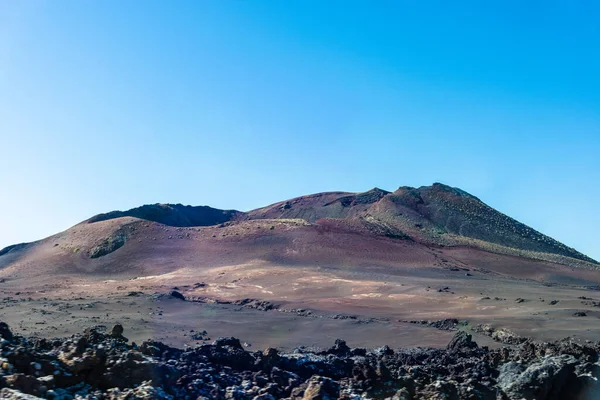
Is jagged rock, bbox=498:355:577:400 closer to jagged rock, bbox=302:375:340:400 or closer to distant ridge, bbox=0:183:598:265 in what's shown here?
jagged rock, bbox=302:375:340:400

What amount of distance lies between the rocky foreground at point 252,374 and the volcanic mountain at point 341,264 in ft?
26.7

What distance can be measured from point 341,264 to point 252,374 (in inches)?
1438

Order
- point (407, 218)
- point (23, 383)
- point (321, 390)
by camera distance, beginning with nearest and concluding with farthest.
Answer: point (23, 383)
point (321, 390)
point (407, 218)

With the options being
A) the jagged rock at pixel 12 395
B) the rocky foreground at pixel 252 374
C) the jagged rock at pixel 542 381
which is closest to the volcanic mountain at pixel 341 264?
the rocky foreground at pixel 252 374

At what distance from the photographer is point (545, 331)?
1989cm

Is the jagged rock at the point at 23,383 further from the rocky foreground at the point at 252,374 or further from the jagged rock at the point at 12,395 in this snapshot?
the jagged rock at the point at 12,395

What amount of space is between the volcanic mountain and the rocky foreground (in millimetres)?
8152

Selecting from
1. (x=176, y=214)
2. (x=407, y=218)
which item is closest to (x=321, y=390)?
(x=407, y=218)

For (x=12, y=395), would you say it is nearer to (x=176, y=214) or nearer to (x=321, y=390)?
(x=321, y=390)

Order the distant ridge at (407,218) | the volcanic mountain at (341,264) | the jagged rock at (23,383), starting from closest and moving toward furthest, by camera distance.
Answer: the jagged rock at (23,383) < the volcanic mountain at (341,264) < the distant ridge at (407,218)

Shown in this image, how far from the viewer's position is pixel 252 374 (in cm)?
1077

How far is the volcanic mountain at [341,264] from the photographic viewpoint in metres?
29.6

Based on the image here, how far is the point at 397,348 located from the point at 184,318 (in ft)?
33.7

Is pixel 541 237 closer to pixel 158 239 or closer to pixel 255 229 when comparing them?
pixel 255 229
